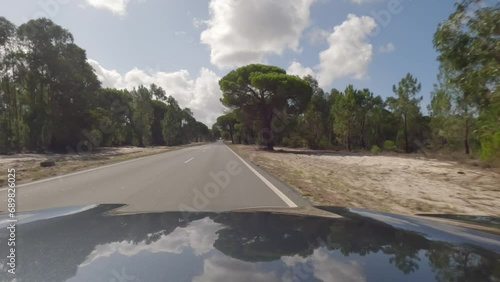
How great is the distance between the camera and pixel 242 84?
47.4 m

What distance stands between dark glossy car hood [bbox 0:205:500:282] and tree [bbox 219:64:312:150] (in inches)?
1660

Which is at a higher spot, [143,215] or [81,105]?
[81,105]

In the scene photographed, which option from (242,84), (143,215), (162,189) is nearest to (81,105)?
(242,84)

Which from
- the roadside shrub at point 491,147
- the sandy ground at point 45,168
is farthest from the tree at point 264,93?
the roadside shrub at point 491,147

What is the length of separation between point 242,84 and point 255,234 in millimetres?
45502

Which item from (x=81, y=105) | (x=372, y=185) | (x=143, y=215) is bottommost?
(x=372, y=185)

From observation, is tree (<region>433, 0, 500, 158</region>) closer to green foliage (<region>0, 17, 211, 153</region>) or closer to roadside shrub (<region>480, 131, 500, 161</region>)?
roadside shrub (<region>480, 131, 500, 161</region>)

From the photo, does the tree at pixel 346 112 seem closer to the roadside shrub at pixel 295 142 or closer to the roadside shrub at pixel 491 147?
the roadside shrub at pixel 295 142

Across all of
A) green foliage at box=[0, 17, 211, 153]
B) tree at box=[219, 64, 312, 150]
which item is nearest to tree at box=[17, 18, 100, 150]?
green foliage at box=[0, 17, 211, 153]

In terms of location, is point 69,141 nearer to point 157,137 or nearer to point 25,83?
point 25,83

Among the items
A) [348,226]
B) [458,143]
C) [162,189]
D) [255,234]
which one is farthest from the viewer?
[458,143]

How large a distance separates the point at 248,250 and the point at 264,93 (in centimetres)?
4504

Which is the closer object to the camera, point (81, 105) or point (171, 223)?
point (171, 223)

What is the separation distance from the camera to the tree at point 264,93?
4500cm
